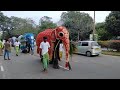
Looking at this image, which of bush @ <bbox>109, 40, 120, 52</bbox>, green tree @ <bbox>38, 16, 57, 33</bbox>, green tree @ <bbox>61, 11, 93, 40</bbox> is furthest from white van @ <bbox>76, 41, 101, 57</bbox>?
green tree @ <bbox>38, 16, 57, 33</bbox>

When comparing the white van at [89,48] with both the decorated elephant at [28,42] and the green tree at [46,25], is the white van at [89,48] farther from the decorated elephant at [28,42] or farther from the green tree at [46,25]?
the green tree at [46,25]

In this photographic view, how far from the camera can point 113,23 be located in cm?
4359

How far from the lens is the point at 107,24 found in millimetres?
44719

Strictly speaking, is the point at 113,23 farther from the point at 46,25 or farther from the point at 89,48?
the point at 46,25

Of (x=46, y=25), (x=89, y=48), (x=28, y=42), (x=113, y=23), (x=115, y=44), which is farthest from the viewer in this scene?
(x=46, y=25)

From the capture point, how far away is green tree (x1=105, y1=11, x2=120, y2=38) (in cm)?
4356

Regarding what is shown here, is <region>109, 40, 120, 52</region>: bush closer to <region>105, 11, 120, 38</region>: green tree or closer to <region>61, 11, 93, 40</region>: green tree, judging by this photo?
<region>105, 11, 120, 38</region>: green tree

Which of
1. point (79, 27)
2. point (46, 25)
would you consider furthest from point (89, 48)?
point (46, 25)

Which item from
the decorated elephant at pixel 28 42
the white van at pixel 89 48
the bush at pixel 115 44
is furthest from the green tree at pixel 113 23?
the decorated elephant at pixel 28 42

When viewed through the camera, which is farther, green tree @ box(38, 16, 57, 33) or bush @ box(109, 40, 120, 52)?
green tree @ box(38, 16, 57, 33)

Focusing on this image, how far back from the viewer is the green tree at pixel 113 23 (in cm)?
4356
